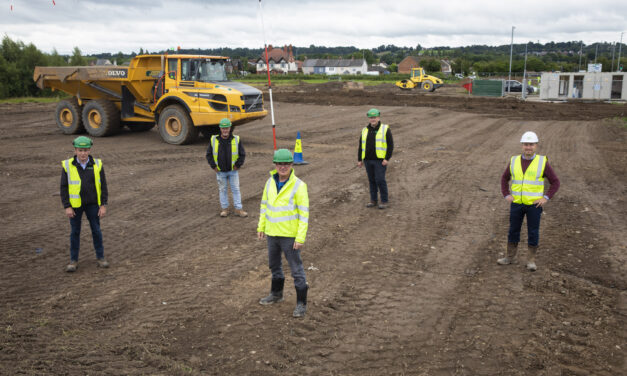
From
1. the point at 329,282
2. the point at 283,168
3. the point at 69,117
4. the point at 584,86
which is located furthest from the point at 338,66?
the point at 283,168

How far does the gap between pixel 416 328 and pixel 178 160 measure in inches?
439

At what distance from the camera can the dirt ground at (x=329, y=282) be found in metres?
5.01

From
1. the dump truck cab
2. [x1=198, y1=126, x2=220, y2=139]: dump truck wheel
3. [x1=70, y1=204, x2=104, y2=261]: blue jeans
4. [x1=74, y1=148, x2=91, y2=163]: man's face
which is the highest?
the dump truck cab

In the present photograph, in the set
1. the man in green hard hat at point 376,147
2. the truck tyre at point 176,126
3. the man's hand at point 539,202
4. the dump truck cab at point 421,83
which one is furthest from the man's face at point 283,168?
the dump truck cab at point 421,83

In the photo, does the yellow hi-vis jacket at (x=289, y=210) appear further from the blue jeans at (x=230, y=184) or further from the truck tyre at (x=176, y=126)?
the truck tyre at (x=176, y=126)

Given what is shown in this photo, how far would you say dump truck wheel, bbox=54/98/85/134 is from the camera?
19.6m

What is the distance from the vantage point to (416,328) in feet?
18.4

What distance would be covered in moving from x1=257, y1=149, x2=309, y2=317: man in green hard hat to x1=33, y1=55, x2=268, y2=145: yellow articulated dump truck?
11.2 meters

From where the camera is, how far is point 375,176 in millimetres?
10117

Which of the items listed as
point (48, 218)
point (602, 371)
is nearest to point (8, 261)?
point (48, 218)

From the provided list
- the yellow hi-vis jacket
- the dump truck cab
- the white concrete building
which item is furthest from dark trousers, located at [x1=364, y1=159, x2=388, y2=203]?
the dump truck cab

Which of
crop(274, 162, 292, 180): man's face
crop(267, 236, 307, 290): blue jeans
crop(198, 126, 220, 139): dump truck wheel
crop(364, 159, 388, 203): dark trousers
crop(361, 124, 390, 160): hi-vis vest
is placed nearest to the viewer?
crop(274, 162, 292, 180): man's face

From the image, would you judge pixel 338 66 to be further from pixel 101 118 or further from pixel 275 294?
pixel 275 294

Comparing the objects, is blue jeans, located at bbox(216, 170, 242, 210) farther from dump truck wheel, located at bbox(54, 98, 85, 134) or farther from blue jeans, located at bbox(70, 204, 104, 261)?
dump truck wheel, located at bbox(54, 98, 85, 134)
